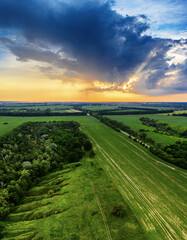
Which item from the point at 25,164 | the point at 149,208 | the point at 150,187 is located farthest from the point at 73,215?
the point at 25,164

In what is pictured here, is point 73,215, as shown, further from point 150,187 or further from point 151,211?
point 150,187

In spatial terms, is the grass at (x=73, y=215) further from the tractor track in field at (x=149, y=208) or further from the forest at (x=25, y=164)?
the tractor track in field at (x=149, y=208)

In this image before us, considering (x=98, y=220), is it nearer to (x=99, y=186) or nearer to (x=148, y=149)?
(x=99, y=186)

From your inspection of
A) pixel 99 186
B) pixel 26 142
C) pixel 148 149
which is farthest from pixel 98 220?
pixel 26 142

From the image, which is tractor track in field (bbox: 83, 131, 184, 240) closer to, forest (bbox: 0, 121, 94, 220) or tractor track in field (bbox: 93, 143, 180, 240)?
tractor track in field (bbox: 93, 143, 180, 240)

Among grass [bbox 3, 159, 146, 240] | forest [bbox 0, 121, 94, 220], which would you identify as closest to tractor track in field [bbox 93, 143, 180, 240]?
grass [bbox 3, 159, 146, 240]
